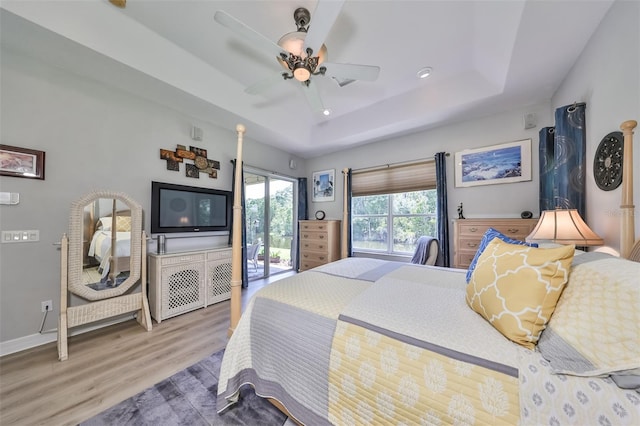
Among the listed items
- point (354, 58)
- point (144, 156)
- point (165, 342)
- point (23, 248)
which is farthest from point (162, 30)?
point (165, 342)

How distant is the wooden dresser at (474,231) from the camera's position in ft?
8.42

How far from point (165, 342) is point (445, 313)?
238 centimetres

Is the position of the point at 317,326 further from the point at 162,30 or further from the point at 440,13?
the point at 162,30

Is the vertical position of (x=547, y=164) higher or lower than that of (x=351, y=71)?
lower

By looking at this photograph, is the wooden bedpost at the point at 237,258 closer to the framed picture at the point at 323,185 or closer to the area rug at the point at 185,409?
the area rug at the point at 185,409

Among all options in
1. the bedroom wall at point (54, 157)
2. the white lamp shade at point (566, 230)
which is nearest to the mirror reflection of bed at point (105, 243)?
the bedroom wall at point (54, 157)

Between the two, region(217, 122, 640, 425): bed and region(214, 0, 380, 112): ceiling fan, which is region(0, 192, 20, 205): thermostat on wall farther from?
region(217, 122, 640, 425): bed

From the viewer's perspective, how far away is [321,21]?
1.48m

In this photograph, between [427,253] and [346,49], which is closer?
[346,49]

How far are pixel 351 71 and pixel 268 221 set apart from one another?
2.95 metres

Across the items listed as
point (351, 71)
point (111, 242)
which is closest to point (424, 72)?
point (351, 71)

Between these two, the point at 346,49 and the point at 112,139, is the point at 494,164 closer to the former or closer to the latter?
the point at 346,49

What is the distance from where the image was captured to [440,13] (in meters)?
1.93

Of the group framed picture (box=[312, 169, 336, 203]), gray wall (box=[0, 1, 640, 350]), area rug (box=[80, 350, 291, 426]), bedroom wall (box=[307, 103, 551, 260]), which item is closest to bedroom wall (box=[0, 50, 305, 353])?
gray wall (box=[0, 1, 640, 350])
